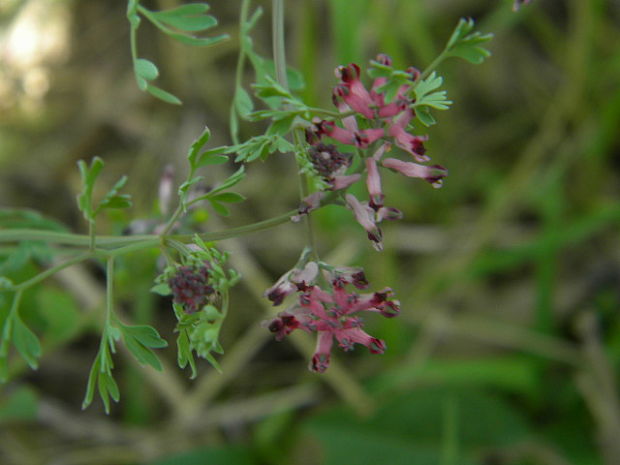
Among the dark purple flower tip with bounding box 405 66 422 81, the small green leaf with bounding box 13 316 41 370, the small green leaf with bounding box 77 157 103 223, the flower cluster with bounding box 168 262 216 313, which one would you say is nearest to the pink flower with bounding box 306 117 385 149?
the dark purple flower tip with bounding box 405 66 422 81

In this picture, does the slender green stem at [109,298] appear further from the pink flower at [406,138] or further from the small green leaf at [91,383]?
the pink flower at [406,138]

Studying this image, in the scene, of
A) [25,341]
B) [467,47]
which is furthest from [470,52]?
[25,341]

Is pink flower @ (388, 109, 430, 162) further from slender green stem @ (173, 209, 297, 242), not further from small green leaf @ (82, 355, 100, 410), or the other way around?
small green leaf @ (82, 355, 100, 410)

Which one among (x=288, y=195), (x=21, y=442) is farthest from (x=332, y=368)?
(x=21, y=442)

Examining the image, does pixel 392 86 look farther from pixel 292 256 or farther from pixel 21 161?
pixel 21 161

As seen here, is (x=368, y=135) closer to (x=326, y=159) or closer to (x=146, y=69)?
(x=326, y=159)

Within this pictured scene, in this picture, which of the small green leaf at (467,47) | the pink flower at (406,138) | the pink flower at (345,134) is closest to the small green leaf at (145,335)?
the pink flower at (345,134)

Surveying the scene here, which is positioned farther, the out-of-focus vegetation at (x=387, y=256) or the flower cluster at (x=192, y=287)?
the out-of-focus vegetation at (x=387, y=256)
